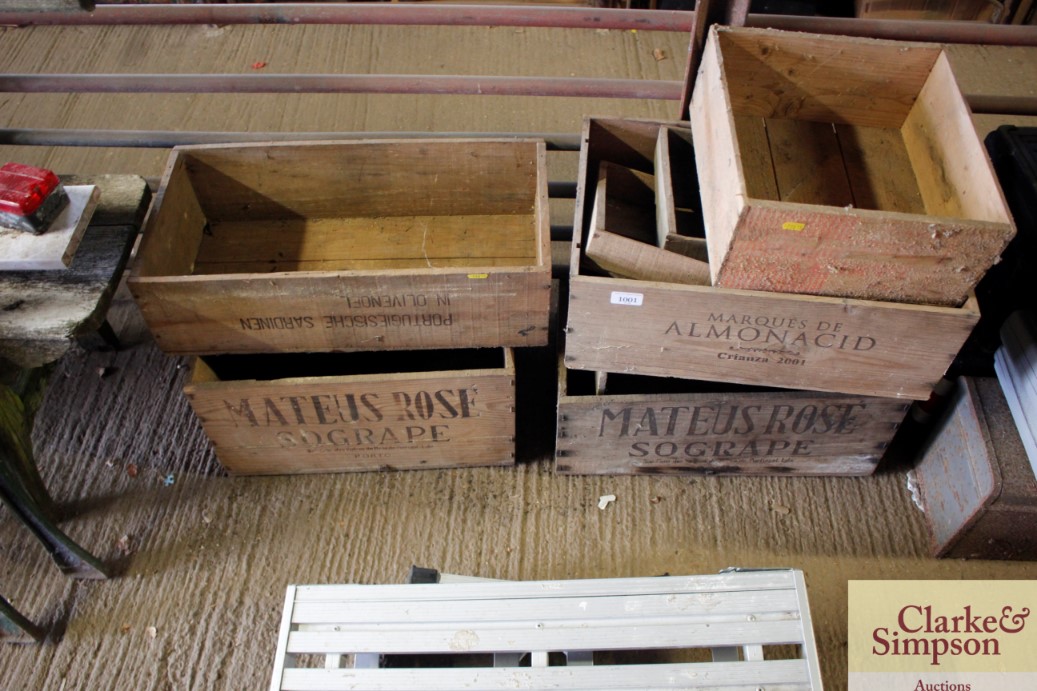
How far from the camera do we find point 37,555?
2412 millimetres

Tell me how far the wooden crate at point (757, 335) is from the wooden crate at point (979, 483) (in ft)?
0.97

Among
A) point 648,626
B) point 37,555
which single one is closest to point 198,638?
point 37,555

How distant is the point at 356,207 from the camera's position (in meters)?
2.57

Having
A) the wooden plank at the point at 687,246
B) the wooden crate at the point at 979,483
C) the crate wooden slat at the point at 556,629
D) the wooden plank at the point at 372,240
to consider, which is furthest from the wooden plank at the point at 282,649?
the wooden crate at the point at 979,483

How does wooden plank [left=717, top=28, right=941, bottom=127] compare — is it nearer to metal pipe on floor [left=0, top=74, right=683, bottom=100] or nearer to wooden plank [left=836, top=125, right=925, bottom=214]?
wooden plank [left=836, top=125, right=925, bottom=214]

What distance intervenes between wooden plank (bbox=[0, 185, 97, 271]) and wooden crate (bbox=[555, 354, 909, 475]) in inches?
50.6

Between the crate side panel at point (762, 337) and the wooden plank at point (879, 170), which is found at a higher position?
the wooden plank at point (879, 170)

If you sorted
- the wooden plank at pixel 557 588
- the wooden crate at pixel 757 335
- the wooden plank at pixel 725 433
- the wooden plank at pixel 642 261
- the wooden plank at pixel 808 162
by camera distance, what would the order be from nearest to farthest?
the wooden plank at pixel 557 588
the wooden crate at pixel 757 335
the wooden plank at pixel 642 261
the wooden plank at pixel 808 162
the wooden plank at pixel 725 433

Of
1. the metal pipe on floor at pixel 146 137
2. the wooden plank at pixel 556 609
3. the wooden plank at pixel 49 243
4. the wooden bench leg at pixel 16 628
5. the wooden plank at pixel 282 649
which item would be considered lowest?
the wooden bench leg at pixel 16 628

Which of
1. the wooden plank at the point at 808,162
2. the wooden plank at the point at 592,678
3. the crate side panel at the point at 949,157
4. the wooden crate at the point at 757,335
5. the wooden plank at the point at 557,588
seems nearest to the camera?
the wooden plank at the point at 592,678

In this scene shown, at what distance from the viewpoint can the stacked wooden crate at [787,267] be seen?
5.81 ft

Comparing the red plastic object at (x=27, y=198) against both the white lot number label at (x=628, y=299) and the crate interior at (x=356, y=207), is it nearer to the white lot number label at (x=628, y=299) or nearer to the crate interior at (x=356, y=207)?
the crate interior at (x=356, y=207)

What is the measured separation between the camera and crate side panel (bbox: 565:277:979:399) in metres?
1.88

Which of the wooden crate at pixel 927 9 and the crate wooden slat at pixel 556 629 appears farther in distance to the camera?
the wooden crate at pixel 927 9
